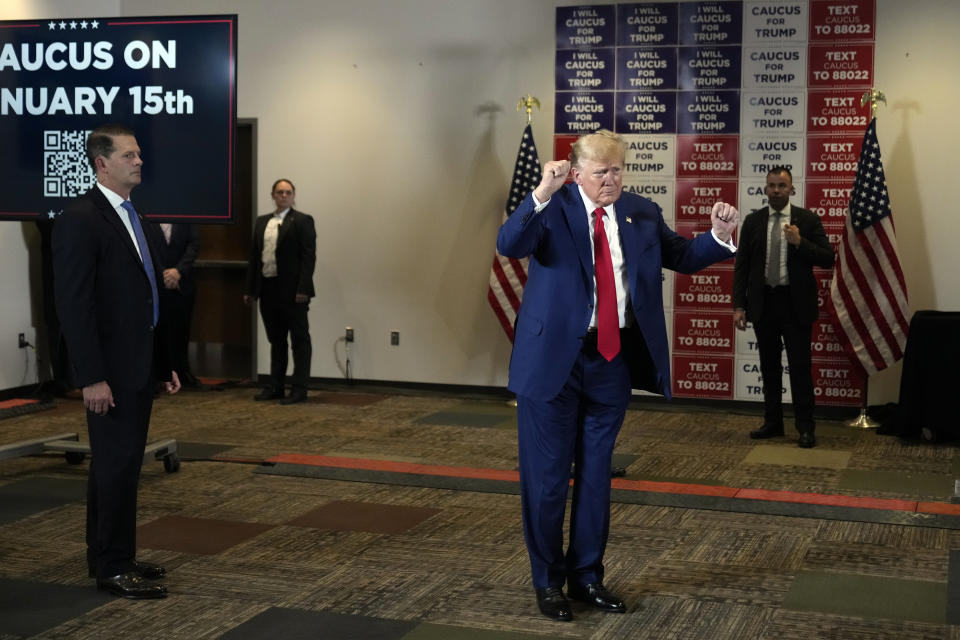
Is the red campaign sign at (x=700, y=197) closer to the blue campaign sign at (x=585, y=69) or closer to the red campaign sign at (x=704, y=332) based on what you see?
the red campaign sign at (x=704, y=332)

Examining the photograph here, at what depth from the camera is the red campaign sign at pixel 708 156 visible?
8328 mm

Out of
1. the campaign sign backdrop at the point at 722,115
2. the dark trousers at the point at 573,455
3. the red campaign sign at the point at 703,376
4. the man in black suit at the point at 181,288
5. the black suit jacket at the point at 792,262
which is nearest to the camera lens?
the dark trousers at the point at 573,455

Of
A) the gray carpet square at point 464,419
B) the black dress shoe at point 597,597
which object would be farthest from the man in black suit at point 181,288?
the black dress shoe at point 597,597

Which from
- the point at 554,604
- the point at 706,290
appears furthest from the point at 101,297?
the point at 706,290

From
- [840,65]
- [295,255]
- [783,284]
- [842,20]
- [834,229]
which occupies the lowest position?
[783,284]

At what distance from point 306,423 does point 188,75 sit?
111 inches

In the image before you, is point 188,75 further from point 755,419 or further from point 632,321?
point 755,419

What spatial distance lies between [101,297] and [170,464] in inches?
92.5

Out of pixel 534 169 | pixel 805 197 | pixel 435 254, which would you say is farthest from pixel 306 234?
pixel 805 197

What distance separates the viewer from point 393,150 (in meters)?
9.12

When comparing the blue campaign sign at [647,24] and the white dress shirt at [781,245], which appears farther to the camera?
the blue campaign sign at [647,24]

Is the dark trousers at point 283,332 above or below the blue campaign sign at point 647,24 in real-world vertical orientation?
below

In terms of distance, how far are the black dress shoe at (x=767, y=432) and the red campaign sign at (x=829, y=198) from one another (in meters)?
1.64

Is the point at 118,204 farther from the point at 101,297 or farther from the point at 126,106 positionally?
the point at 126,106
